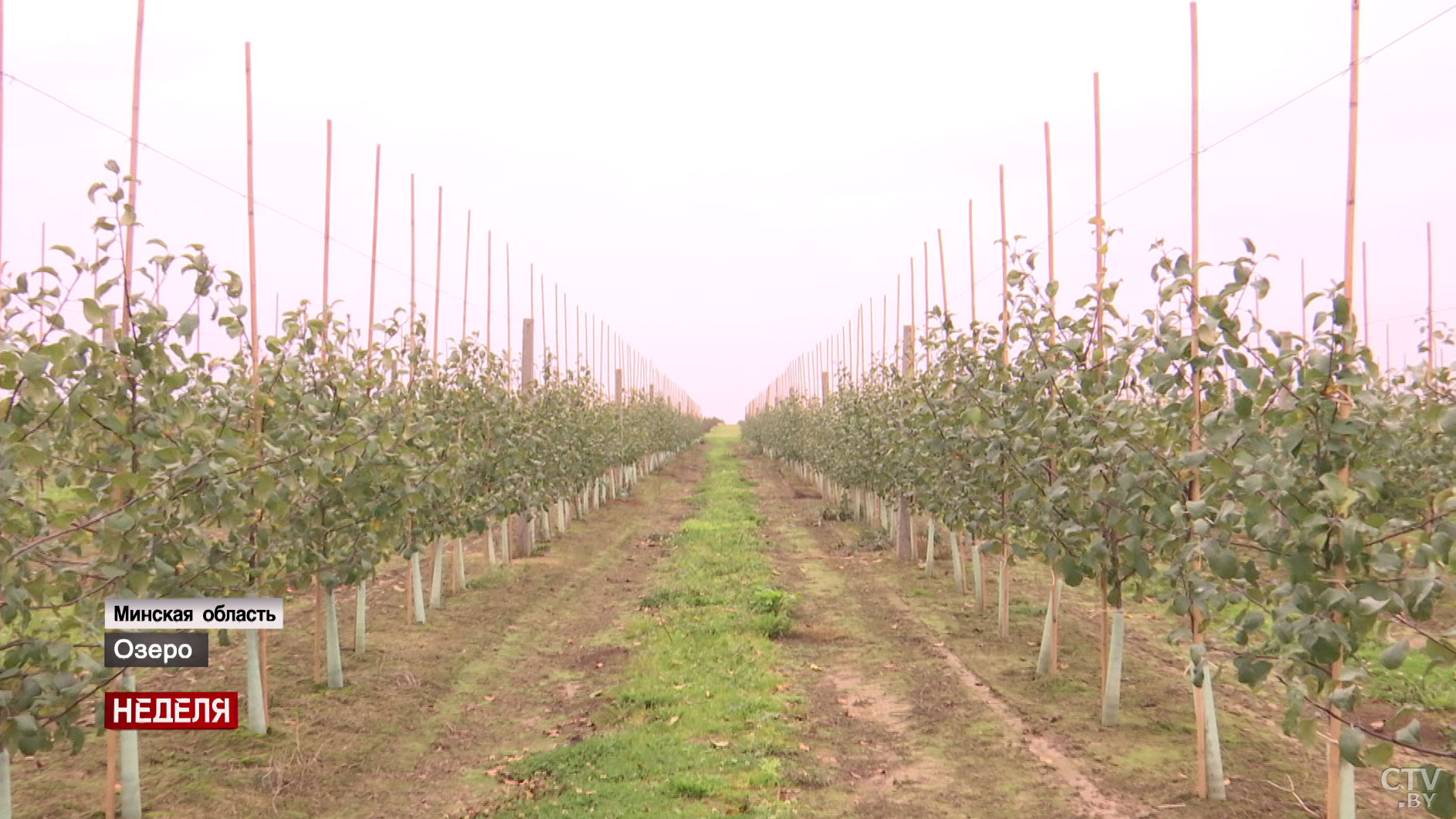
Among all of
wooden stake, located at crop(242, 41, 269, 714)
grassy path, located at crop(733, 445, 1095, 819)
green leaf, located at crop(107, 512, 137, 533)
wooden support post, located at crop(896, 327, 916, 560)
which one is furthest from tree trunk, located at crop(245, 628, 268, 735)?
wooden support post, located at crop(896, 327, 916, 560)

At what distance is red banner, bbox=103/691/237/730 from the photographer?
5402mm

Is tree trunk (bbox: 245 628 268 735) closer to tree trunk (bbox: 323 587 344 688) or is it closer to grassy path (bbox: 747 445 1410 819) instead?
tree trunk (bbox: 323 587 344 688)

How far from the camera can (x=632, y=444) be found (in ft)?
115

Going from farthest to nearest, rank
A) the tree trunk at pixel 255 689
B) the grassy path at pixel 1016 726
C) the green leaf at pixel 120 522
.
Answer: the tree trunk at pixel 255 689 < the grassy path at pixel 1016 726 < the green leaf at pixel 120 522

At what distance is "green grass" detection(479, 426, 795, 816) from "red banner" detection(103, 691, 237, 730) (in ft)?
6.47

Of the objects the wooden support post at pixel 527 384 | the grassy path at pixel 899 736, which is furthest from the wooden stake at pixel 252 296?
the wooden support post at pixel 527 384

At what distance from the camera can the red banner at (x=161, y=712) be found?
17.7 feet

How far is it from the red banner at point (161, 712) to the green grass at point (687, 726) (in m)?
1.97

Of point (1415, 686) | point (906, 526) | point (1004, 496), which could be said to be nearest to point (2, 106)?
point (1004, 496)

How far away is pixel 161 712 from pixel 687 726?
13.9ft

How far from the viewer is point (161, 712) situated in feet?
20.4

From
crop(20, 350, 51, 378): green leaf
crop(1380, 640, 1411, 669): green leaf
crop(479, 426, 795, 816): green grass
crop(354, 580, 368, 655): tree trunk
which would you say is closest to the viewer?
crop(1380, 640, 1411, 669): green leaf

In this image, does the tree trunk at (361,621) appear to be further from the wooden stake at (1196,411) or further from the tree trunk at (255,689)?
the wooden stake at (1196,411)

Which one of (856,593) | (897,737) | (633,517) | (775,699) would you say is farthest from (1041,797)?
(633,517)
